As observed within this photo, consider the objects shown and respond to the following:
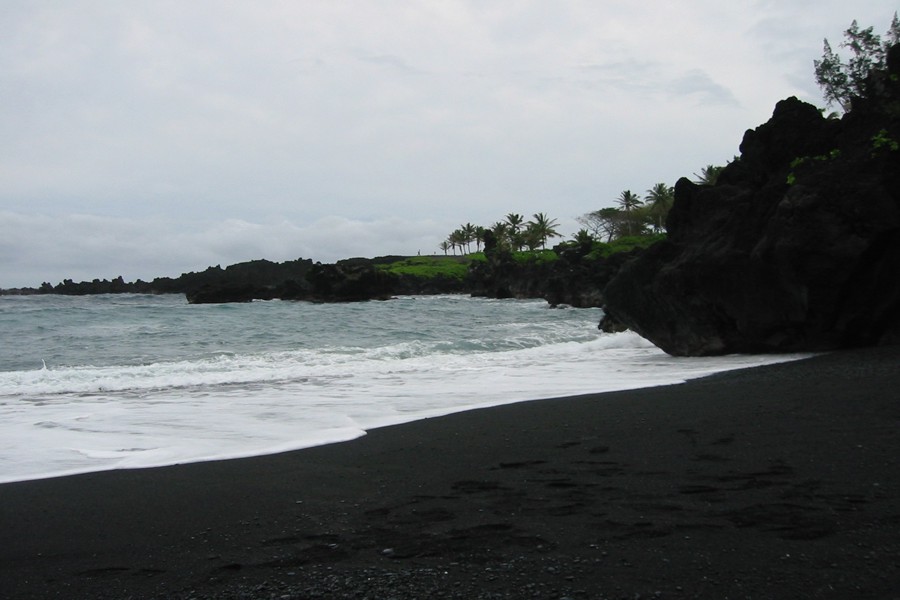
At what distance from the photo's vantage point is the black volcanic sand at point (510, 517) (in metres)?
3.26

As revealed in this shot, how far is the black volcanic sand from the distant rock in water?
6.22 metres

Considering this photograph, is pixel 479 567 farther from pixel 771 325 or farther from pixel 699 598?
pixel 771 325

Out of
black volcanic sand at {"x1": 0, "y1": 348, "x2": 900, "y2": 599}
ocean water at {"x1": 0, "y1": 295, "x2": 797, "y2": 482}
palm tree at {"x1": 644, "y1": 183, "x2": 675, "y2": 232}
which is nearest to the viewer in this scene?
black volcanic sand at {"x1": 0, "y1": 348, "x2": 900, "y2": 599}

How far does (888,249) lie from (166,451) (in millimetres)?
12514

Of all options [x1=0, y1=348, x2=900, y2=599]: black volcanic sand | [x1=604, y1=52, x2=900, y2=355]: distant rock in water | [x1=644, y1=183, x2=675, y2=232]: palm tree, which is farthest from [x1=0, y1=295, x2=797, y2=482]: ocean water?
[x1=644, y1=183, x2=675, y2=232]: palm tree

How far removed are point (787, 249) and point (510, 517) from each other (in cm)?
1071

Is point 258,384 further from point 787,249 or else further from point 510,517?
point 787,249

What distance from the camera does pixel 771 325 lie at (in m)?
13.8

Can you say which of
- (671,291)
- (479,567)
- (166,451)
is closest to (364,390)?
(166,451)

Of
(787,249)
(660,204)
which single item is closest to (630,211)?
(660,204)

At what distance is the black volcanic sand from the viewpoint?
3.26 metres

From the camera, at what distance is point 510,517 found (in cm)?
422

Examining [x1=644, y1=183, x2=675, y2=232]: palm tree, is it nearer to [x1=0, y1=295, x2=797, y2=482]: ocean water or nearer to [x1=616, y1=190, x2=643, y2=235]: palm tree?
[x1=616, y1=190, x2=643, y2=235]: palm tree

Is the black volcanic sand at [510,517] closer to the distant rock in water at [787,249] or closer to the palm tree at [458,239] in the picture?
the distant rock in water at [787,249]
